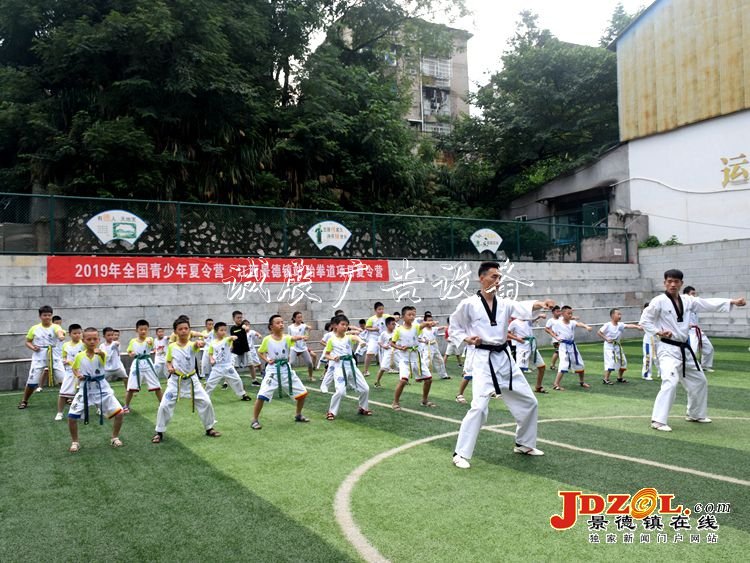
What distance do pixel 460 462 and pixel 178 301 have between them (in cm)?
1280

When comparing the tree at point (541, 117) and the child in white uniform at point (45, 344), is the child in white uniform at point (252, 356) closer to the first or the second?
the child in white uniform at point (45, 344)

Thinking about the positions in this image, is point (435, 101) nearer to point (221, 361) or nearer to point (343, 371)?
point (221, 361)

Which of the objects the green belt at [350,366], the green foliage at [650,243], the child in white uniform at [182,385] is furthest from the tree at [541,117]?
the child in white uniform at [182,385]

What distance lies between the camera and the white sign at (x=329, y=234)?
20359 millimetres

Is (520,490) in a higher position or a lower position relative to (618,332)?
A: lower

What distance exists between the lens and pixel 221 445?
854 cm

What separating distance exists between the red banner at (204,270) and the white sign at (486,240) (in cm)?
432

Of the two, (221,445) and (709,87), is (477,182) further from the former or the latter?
(221,445)

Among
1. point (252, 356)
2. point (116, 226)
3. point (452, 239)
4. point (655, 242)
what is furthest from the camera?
point (655, 242)

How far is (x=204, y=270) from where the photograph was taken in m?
18.3

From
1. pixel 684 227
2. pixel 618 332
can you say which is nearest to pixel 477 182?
pixel 684 227

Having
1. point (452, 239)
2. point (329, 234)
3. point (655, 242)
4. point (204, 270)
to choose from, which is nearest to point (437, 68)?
point (655, 242)

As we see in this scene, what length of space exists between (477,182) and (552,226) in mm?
8949

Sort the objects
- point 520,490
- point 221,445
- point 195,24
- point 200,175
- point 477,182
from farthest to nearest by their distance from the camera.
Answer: point 477,182
point 200,175
point 195,24
point 221,445
point 520,490
